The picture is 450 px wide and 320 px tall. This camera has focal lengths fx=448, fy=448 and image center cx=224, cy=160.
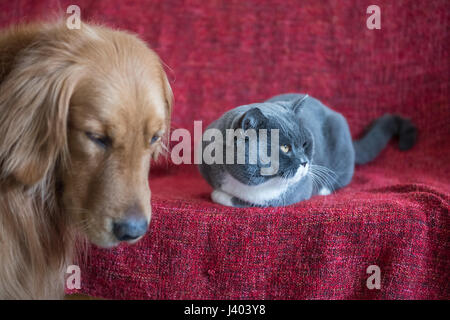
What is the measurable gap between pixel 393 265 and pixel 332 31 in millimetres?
1222

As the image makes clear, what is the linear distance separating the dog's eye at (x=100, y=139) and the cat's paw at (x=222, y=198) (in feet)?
1.65

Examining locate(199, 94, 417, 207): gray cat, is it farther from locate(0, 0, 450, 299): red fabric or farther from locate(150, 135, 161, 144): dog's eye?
locate(150, 135, 161, 144): dog's eye

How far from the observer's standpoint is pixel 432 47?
2051 millimetres

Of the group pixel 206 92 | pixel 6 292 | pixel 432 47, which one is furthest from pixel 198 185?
pixel 432 47

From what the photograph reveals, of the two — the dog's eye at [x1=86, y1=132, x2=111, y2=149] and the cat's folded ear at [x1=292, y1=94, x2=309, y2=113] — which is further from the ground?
the cat's folded ear at [x1=292, y1=94, x2=309, y2=113]

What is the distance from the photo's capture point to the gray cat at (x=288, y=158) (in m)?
1.43

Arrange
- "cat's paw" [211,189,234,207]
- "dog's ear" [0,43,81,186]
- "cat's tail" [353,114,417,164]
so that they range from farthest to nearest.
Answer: "cat's tail" [353,114,417,164]
"cat's paw" [211,189,234,207]
"dog's ear" [0,43,81,186]

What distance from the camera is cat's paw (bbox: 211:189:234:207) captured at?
149 centimetres

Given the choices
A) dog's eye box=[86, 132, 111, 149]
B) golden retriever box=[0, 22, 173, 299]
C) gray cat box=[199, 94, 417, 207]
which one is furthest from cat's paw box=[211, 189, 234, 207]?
dog's eye box=[86, 132, 111, 149]

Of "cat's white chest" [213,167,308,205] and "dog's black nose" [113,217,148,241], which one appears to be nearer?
"dog's black nose" [113,217,148,241]

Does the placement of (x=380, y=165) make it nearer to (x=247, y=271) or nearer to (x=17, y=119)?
(x=247, y=271)

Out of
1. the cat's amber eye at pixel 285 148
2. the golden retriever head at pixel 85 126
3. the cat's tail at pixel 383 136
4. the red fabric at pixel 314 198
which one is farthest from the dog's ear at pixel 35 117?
the cat's tail at pixel 383 136

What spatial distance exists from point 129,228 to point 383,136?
136cm

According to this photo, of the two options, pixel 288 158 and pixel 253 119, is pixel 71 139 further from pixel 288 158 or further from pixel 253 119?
pixel 288 158
